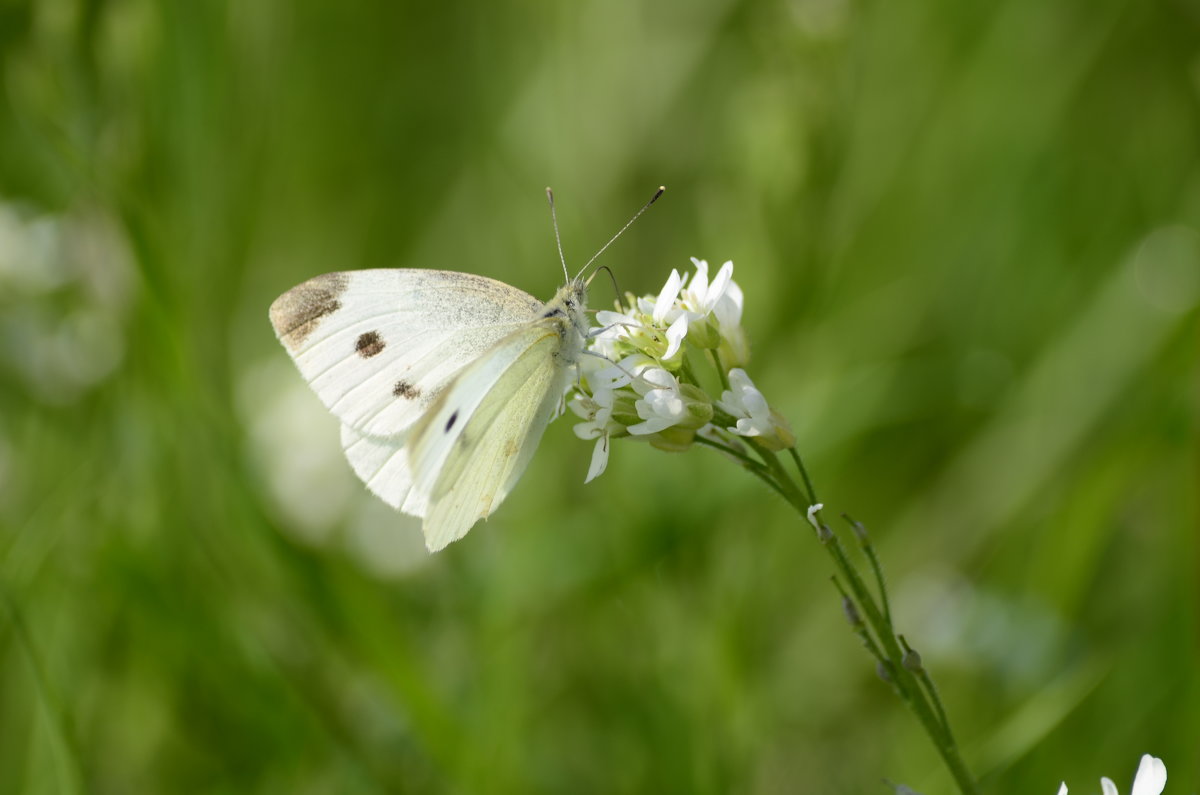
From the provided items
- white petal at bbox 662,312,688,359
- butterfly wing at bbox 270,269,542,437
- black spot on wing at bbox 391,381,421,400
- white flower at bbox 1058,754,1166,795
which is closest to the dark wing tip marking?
butterfly wing at bbox 270,269,542,437

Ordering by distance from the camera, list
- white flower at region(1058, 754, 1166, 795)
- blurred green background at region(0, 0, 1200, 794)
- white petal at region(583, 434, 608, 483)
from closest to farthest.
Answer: white flower at region(1058, 754, 1166, 795) → white petal at region(583, 434, 608, 483) → blurred green background at region(0, 0, 1200, 794)

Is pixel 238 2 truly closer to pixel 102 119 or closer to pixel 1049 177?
pixel 102 119

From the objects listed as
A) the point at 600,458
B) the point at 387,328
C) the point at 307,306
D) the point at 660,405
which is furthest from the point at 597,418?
the point at 307,306

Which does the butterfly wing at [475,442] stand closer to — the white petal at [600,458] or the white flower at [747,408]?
the white petal at [600,458]

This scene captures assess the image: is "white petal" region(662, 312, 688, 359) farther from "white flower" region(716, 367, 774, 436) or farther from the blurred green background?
the blurred green background

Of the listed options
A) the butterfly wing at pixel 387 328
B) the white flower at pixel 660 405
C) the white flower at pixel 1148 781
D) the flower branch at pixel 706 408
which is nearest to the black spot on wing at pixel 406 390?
the butterfly wing at pixel 387 328

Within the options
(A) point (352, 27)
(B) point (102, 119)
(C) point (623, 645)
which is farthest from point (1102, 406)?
(A) point (352, 27)
